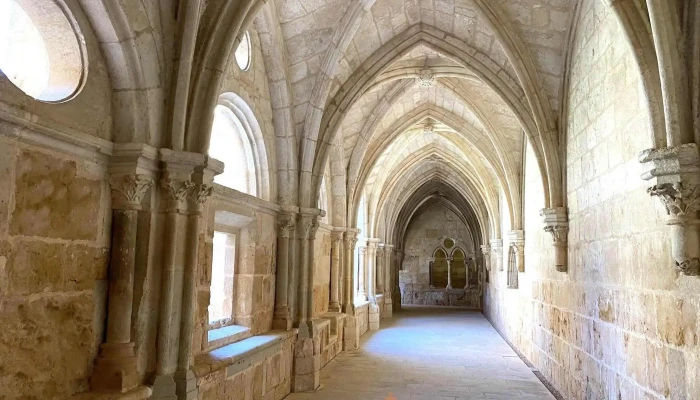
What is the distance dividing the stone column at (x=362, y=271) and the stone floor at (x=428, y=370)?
1415 millimetres

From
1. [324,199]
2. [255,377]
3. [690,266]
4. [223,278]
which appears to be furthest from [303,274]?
[690,266]

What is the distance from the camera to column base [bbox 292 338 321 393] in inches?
252

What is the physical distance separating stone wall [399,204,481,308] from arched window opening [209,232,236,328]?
690 inches

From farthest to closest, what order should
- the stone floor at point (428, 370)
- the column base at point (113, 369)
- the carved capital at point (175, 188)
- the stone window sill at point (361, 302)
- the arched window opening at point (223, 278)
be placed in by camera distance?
the stone window sill at point (361, 302), the stone floor at point (428, 370), the arched window opening at point (223, 278), the carved capital at point (175, 188), the column base at point (113, 369)

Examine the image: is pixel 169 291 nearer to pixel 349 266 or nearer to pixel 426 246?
pixel 349 266

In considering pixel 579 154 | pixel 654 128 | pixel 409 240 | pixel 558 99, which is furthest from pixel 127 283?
pixel 409 240

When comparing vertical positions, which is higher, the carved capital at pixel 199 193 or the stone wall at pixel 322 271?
the carved capital at pixel 199 193

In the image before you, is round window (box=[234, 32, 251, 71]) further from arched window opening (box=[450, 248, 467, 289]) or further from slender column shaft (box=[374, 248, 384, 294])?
arched window opening (box=[450, 248, 467, 289])

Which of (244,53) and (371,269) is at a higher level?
(244,53)

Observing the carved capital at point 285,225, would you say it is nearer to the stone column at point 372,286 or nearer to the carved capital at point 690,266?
the carved capital at point 690,266

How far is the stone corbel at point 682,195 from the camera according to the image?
9.96 ft

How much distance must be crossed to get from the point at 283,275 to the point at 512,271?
6273 mm

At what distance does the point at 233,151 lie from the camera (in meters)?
5.83

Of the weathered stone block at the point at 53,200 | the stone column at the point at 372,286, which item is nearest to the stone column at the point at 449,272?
the stone column at the point at 372,286
